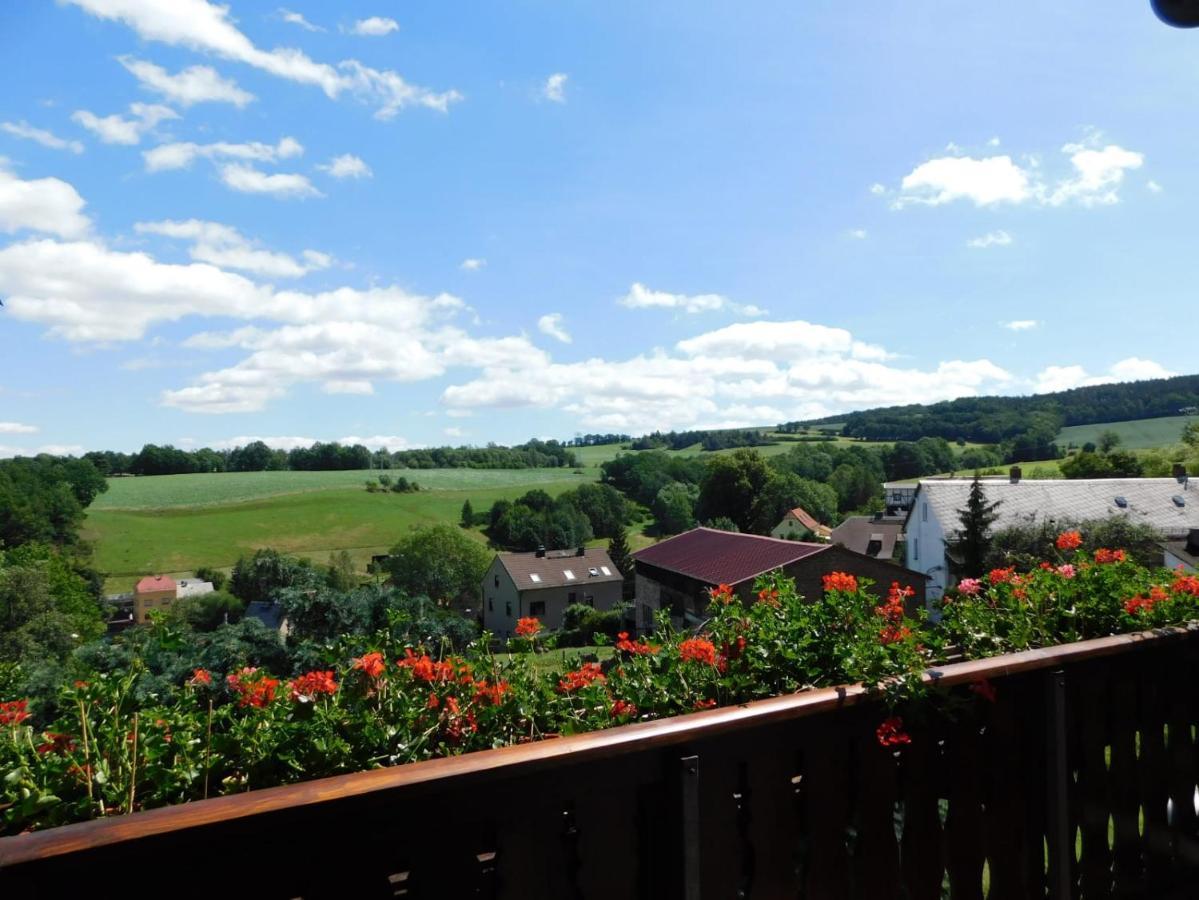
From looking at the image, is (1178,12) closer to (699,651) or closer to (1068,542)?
(1068,542)

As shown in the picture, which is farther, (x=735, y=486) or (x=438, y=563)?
(x=735, y=486)

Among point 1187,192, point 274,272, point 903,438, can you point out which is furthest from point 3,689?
point 903,438

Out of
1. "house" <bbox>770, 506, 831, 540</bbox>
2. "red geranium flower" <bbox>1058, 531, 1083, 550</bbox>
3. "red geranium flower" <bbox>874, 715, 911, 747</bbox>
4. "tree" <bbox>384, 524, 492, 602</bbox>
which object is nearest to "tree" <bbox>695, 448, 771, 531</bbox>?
"house" <bbox>770, 506, 831, 540</bbox>

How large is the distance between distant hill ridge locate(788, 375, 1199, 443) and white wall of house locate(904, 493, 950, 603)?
3465 cm

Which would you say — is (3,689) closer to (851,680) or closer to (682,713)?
(682,713)

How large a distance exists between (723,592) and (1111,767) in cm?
121

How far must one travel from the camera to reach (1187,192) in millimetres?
6250

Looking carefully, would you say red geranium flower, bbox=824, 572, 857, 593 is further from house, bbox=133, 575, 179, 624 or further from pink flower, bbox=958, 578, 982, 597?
house, bbox=133, 575, 179, 624

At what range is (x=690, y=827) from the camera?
1.22 metres

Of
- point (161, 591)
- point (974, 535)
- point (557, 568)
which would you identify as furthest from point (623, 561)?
point (161, 591)

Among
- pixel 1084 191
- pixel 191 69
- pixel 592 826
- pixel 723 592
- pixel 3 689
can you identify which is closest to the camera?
pixel 592 826

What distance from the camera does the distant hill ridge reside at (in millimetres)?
54188

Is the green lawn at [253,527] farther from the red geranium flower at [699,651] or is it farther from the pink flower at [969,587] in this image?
the red geranium flower at [699,651]

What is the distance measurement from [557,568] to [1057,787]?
36.3 m
